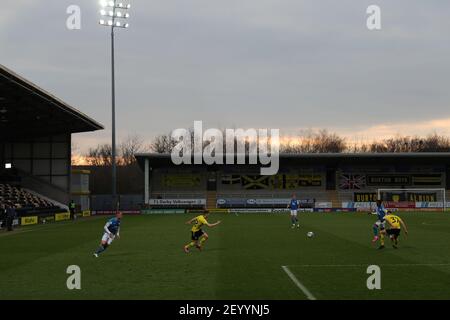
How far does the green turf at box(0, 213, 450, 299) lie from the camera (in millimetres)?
11992

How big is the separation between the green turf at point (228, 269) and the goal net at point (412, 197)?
4557 centimetres

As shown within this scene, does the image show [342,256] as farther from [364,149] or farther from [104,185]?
[364,149]

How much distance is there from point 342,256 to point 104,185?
316 feet

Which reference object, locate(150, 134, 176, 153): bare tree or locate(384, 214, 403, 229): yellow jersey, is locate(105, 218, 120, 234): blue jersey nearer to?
locate(384, 214, 403, 229): yellow jersey

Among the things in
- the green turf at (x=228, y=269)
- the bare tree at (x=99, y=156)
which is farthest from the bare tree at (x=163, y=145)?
the green turf at (x=228, y=269)

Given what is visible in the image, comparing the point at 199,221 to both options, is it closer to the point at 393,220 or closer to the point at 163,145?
the point at 393,220

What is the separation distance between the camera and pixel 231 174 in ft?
240

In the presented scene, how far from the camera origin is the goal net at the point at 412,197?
2685 inches

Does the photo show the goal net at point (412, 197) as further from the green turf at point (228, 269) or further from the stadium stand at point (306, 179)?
the green turf at point (228, 269)

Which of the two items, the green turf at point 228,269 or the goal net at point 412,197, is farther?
the goal net at point 412,197

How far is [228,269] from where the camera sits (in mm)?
15594

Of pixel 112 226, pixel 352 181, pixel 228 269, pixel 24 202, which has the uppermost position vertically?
pixel 352 181

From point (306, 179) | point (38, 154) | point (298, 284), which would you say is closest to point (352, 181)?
point (306, 179)

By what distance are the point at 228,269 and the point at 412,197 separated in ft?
197
